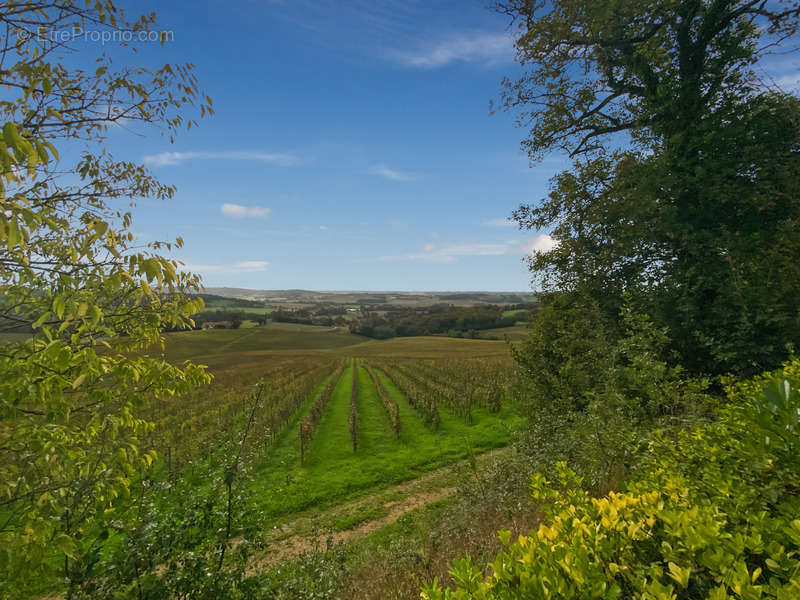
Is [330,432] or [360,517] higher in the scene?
[360,517]

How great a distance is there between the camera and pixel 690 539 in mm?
1724

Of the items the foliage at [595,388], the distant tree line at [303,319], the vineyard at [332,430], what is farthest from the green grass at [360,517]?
the distant tree line at [303,319]

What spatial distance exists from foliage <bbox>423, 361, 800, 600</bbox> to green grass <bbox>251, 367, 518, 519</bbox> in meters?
6.33

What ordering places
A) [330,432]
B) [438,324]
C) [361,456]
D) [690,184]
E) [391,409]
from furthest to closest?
[438,324] < [391,409] < [330,432] < [361,456] < [690,184]

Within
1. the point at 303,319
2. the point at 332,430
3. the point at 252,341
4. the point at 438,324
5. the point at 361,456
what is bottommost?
the point at 252,341

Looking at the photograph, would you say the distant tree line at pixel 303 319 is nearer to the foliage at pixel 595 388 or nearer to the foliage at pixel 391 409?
the foliage at pixel 391 409

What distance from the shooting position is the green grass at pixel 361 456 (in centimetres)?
1106

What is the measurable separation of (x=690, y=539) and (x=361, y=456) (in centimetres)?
1401

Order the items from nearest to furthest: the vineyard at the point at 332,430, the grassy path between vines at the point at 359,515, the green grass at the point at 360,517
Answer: the grassy path between vines at the point at 359,515, the green grass at the point at 360,517, the vineyard at the point at 332,430

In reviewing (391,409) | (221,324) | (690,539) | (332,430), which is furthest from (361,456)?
(221,324)

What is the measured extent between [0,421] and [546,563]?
4.53 m

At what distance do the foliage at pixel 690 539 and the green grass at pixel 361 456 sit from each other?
20.8ft

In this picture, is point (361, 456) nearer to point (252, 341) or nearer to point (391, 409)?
point (391, 409)

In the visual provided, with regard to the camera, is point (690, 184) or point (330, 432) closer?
point (690, 184)
